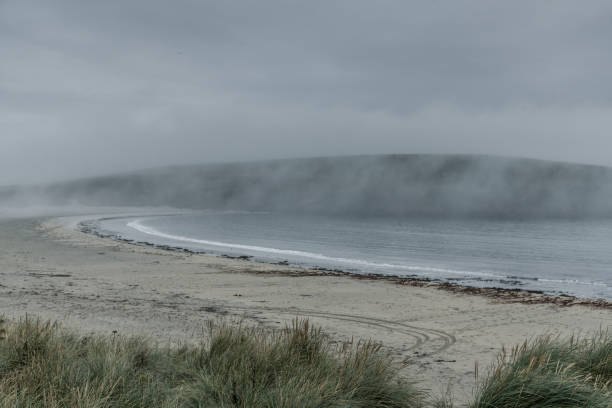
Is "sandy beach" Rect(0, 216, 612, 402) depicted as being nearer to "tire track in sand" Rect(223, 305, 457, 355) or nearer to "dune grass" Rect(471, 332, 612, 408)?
"tire track in sand" Rect(223, 305, 457, 355)

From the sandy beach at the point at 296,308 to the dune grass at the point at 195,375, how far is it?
1.76 m

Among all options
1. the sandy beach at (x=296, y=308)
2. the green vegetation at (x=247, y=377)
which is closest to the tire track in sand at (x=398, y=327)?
the sandy beach at (x=296, y=308)

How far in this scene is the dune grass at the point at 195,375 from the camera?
4.72 meters

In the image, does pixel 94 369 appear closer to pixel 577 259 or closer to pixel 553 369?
pixel 553 369

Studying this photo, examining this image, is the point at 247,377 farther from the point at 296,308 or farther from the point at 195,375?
Answer: the point at 296,308

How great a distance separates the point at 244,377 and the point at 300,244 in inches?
1552

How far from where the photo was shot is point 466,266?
3138 centimetres

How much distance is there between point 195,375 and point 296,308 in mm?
7731

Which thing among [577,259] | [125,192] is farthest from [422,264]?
[125,192]

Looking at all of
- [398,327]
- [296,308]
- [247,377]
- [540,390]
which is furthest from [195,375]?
[296,308]

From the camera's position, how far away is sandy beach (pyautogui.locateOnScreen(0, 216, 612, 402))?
370 inches

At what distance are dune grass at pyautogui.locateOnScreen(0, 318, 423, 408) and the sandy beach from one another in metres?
1.76

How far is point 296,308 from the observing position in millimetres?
13367

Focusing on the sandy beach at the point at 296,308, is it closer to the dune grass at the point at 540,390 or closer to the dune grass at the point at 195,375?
the dune grass at the point at 540,390
